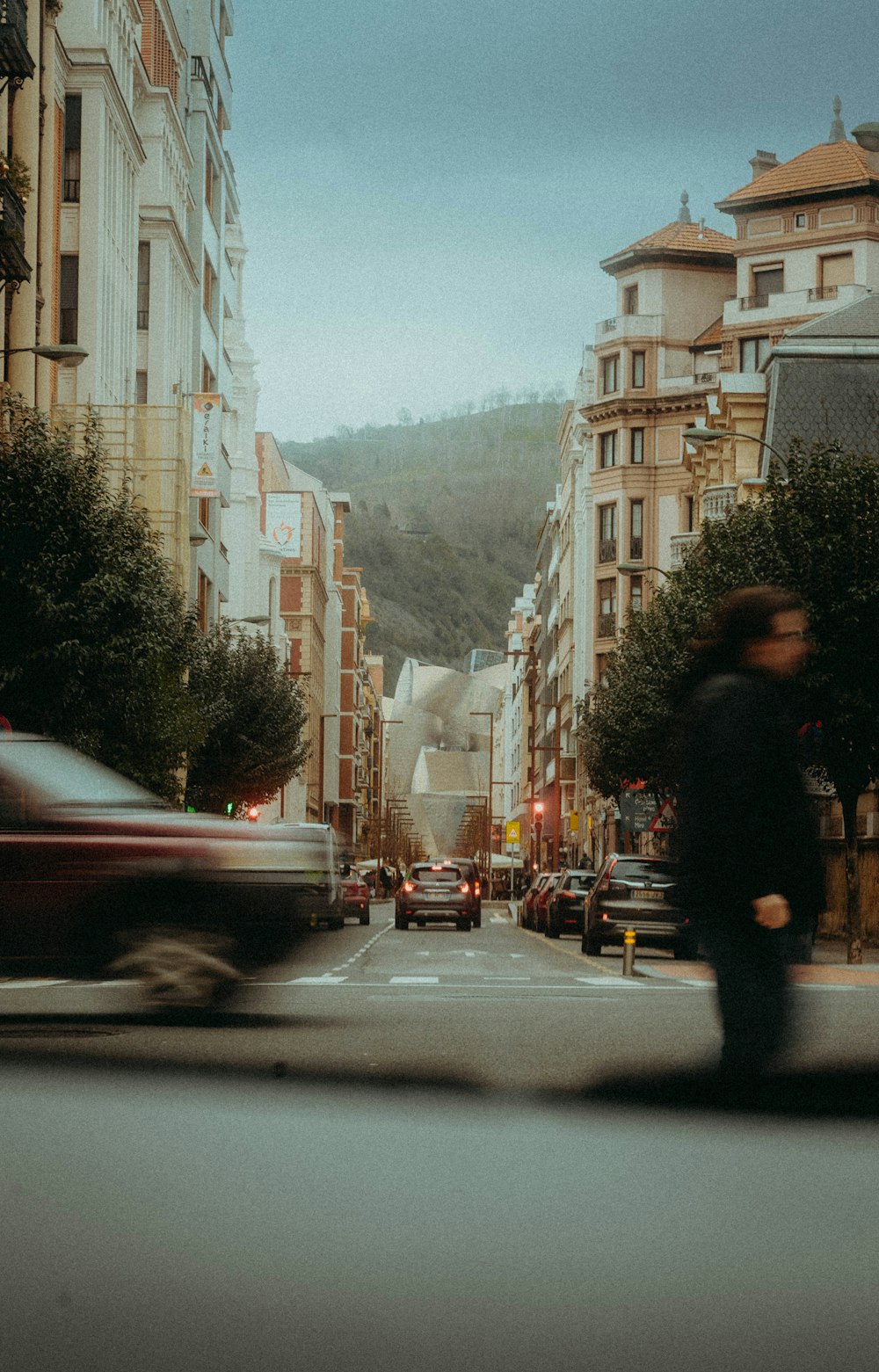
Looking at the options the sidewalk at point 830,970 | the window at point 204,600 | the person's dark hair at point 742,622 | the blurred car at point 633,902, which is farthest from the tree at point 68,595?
the window at point 204,600

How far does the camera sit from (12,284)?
37.6 m

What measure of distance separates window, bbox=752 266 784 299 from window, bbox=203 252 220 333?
2042cm

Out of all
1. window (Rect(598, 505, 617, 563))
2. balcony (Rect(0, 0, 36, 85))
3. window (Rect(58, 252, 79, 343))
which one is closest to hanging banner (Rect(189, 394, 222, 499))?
window (Rect(58, 252, 79, 343))

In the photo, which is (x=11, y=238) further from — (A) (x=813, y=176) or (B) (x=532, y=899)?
(A) (x=813, y=176)

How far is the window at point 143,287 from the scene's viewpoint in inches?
2527

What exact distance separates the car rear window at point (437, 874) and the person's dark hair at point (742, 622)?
146 feet

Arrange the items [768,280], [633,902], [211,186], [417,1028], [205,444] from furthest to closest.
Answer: [211,186], [768,280], [205,444], [633,902], [417,1028]

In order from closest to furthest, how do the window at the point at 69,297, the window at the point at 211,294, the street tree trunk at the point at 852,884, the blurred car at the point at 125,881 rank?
1. the blurred car at the point at 125,881
2. the street tree trunk at the point at 852,884
3. the window at the point at 69,297
4. the window at the point at 211,294

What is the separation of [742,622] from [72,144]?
1977 inches

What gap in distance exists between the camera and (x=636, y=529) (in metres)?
88.2

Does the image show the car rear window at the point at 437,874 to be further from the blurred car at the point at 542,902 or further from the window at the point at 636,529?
the window at the point at 636,529

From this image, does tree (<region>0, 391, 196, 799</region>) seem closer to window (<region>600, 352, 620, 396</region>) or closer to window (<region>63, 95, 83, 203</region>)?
window (<region>63, 95, 83, 203</region>)

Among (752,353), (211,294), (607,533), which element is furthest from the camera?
(607,533)

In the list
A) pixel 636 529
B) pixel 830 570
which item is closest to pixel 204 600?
pixel 636 529
